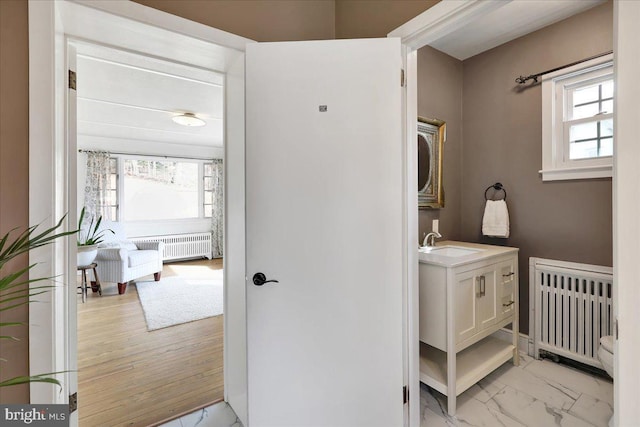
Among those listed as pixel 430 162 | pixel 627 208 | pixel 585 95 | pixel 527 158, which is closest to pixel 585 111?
pixel 585 95

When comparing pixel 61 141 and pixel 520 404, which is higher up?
pixel 61 141

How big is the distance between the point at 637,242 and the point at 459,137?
7.27 ft

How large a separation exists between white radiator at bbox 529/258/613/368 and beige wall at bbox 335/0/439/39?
6.82 ft

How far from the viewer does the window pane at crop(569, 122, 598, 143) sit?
2192mm

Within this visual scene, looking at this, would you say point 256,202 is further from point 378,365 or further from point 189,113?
point 189,113

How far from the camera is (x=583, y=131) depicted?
2236mm

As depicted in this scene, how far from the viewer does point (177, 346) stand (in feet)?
8.61

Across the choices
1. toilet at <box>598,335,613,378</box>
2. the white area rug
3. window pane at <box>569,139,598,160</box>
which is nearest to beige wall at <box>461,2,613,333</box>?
window pane at <box>569,139,598,160</box>

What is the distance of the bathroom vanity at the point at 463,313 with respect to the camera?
1768mm

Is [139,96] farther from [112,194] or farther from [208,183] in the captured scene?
[208,183]

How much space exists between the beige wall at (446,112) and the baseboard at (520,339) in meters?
0.86

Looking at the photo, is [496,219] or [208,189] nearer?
[496,219]

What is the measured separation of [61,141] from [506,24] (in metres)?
2.97

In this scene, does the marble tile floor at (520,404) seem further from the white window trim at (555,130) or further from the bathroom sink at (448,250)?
the white window trim at (555,130)
